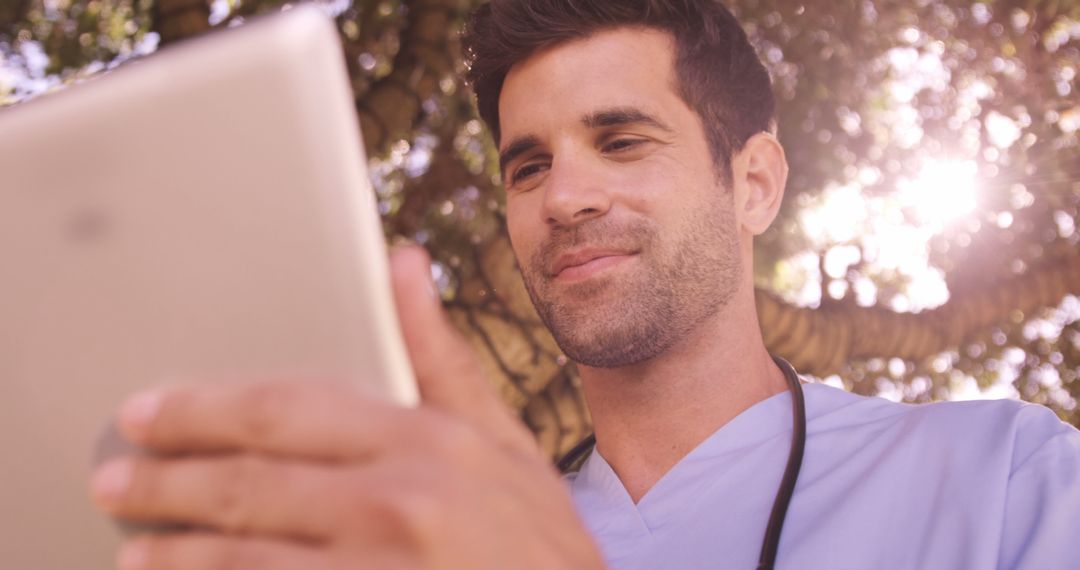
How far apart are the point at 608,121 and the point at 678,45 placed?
0.41 metres

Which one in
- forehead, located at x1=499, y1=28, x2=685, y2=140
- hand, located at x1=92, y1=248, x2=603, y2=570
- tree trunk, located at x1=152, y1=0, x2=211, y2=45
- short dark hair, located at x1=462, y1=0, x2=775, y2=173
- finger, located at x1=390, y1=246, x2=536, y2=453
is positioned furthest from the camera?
tree trunk, located at x1=152, y1=0, x2=211, y2=45

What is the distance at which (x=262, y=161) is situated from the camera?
1.78 feet

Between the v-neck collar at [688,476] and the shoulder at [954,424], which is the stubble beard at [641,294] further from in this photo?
the shoulder at [954,424]

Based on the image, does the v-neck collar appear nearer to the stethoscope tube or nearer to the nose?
the stethoscope tube

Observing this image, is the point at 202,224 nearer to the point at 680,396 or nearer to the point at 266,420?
the point at 266,420

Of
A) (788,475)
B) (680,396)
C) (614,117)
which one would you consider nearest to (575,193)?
(614,117)

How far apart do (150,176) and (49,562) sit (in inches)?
14.4

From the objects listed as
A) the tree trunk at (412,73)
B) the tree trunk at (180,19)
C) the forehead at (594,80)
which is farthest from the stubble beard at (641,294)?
the tree trunk at (180,19)

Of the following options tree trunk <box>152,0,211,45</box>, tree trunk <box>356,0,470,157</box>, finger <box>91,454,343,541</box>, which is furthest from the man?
tree trunk <box>152,0,211,45</box>

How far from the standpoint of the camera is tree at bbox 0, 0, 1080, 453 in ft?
11.9

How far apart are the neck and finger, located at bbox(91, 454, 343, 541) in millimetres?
1495

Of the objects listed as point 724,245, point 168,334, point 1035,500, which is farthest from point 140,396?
point 724,245

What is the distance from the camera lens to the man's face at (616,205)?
1.93m

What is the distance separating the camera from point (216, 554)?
0.53m
